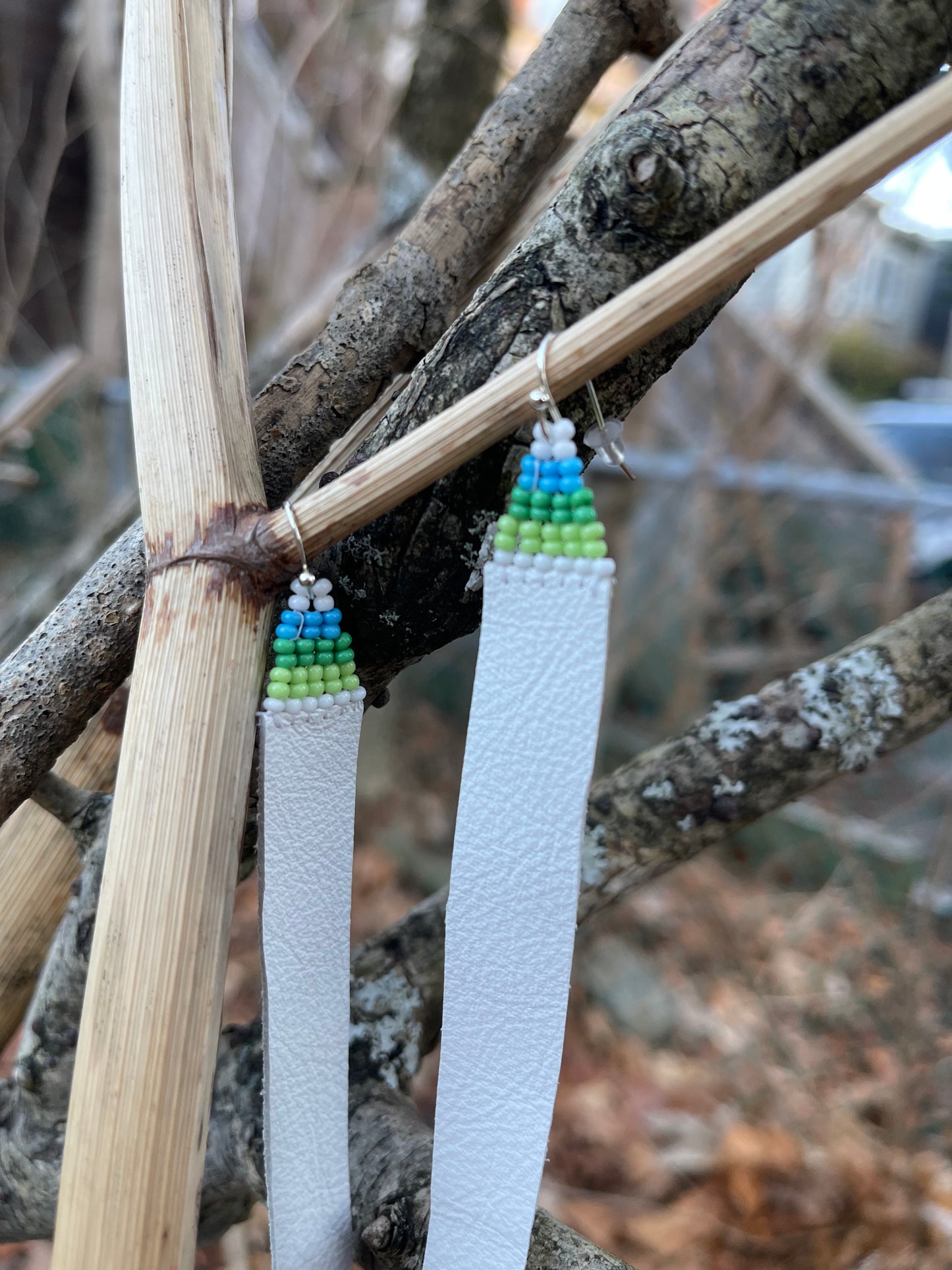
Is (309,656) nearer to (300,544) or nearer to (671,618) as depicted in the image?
(300,544)

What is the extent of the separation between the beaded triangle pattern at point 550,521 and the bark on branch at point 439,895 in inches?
11.4

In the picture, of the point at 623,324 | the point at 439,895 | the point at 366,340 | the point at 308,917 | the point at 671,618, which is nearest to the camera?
the point at 623,324

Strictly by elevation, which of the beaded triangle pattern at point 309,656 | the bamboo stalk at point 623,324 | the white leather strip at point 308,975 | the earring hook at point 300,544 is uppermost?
the bamboo stalk at point 623,324

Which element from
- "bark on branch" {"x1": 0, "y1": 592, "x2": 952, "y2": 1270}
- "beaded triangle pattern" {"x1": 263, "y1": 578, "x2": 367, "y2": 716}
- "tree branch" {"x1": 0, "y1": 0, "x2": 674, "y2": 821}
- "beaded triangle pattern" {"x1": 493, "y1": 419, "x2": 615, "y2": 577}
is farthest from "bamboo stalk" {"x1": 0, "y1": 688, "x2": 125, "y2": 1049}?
"beaded triangle pattern" {"x1": 493, "y1": 419, "x2": 615, "y2": 577}

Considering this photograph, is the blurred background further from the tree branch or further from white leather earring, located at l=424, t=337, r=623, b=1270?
white leather earring, located at l=424, t=337, r=623, b=1270

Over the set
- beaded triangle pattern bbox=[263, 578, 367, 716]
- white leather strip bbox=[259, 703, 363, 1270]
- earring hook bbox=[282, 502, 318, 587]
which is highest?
earring hook bbox=[282, 502, 318, 587]

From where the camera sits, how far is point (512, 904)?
41cm

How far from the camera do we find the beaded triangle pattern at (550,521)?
0.37 m

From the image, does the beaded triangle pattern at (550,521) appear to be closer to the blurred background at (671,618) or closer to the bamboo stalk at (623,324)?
the bamboo stalk at (623,324)

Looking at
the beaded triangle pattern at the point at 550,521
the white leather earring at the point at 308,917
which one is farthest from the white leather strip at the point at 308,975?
the beaded triangle pattern at the point at 550,521

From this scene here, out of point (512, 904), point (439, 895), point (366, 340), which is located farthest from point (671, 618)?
point (512, 904)

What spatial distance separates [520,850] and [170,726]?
0.16 metres

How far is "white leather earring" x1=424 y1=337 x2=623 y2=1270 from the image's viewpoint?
0.38 meters

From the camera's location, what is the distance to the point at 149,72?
431 mm
